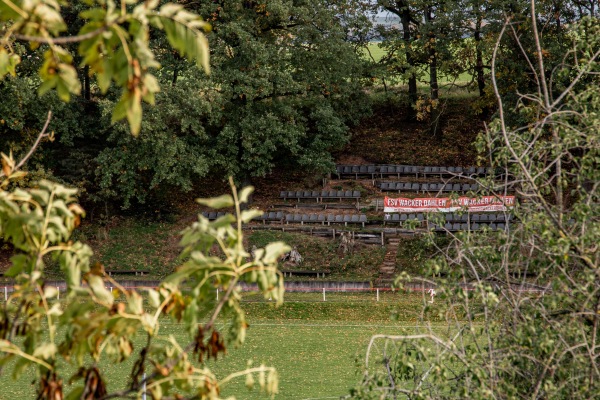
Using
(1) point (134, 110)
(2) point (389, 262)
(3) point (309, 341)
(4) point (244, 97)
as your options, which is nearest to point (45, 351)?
(1) point (134, 110)

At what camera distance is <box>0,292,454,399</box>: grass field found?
65.3ft

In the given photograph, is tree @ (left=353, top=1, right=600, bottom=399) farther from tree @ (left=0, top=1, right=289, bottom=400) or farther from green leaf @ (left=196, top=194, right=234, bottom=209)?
green leaf @ (left=196, top=194, right=234, bottom=209)

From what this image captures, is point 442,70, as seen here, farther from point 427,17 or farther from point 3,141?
point 3,141

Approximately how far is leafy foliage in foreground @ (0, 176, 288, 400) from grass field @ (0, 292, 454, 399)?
10.1 meters

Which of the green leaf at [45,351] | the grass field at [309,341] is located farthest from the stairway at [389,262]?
the green leaf at [45,351]

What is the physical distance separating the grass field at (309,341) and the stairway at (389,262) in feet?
7.95

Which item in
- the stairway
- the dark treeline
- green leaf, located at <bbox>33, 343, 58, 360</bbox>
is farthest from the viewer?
the dark treeline

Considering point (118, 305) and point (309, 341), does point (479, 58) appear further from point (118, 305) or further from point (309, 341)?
point (118, 305)

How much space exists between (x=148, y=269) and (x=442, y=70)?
668 inches

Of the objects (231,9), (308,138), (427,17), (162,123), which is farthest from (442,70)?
(162,123)

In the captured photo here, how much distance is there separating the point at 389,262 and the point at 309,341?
10.4 metres

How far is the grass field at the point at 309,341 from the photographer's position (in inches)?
783

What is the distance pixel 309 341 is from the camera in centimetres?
2567

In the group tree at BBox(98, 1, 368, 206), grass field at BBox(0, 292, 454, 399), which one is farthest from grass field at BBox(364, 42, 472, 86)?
grass field at BBox(0, 292, 454, 399)
